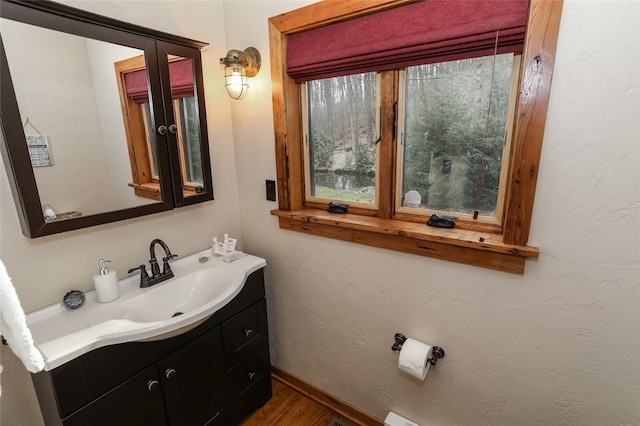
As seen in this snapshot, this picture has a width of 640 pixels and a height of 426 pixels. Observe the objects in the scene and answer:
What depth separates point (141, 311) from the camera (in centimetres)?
133

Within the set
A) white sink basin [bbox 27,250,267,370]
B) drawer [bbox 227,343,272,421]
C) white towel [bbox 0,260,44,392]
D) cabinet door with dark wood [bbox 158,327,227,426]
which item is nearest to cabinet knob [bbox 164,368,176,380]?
cabinet door with dark wood [bbox 158,327,227,426]

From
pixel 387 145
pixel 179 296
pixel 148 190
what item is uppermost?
pixel 387 145

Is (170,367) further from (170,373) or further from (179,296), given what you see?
(179,296)

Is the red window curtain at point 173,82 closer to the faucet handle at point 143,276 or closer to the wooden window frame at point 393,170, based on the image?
the wooden window frame at point 393,170

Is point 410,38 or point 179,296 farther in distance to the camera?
point 179,296

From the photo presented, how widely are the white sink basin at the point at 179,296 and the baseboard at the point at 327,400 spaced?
2.71 ft

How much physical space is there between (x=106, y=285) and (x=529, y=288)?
64.1 inches

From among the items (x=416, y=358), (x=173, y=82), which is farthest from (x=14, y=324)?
(x=416, y=358)

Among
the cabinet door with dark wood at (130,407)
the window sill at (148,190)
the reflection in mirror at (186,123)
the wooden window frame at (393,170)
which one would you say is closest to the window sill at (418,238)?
the wooden window frame at (393,170)

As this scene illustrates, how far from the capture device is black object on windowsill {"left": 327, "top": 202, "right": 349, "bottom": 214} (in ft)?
5.06

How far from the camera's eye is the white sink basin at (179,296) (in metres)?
1.32

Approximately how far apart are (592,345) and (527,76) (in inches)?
35.6

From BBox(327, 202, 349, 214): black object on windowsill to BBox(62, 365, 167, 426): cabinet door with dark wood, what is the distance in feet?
3.28

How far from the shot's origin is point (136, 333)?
108 cm
